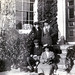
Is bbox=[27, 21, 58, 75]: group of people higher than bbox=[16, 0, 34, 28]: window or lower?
lower

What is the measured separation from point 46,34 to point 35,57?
154mm

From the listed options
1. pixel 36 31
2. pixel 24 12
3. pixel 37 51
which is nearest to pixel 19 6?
pixel 24 12

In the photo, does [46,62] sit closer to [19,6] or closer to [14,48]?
[14,48]

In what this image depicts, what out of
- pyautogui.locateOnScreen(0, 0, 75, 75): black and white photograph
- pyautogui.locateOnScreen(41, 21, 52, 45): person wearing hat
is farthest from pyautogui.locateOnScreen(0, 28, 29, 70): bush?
pyautogui.locateOnScreen(41, 21, 52, 45): person wearing hat

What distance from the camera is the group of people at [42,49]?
4.36ft

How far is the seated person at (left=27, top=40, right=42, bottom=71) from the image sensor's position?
1.35 m

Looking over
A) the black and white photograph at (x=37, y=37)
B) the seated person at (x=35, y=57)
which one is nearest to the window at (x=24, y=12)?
the black and white photograph at (x=37, y=37)

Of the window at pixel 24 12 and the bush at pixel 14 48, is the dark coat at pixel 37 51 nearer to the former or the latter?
the bush at pixel 14 48

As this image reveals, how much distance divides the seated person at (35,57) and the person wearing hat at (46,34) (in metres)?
0.04

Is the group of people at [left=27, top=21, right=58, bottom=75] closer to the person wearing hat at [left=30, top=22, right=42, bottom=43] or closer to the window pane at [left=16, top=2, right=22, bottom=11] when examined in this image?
the person wearing hat at [left=30, top=22, right=42, bottom=43]

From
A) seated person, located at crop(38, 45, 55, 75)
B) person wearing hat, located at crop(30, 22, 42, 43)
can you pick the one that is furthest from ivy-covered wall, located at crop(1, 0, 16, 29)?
seated person, located at crop(38, 45, 55, 75)

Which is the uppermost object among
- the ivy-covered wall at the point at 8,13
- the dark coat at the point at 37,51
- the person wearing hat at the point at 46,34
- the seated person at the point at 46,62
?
the ivy-covered wall at the point at 8,13

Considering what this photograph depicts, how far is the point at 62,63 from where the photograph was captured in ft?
4.31

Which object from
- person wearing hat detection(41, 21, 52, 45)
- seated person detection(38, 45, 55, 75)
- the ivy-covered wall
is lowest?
seated person detection(38, 45, 55, 75)
